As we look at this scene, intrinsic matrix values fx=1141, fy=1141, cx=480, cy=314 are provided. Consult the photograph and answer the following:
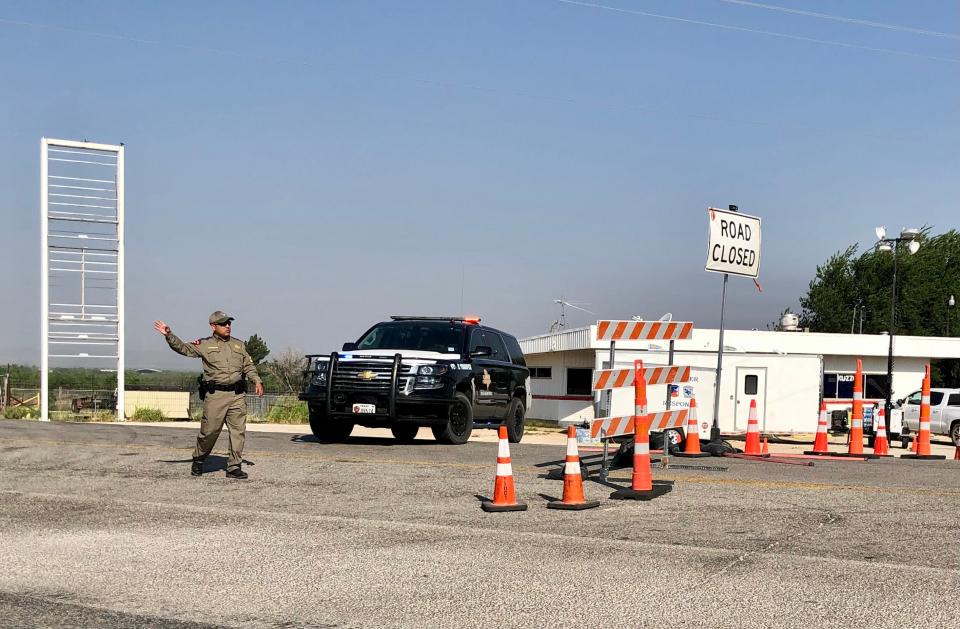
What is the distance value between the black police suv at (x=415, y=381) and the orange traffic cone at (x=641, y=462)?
6.54m

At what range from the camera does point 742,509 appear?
10914mm

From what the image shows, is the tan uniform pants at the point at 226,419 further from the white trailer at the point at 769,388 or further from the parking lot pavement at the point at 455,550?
the white trailer at the point at 769,388

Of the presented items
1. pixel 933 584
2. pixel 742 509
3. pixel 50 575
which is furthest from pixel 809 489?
pixel 50 575

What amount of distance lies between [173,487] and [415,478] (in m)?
2.76

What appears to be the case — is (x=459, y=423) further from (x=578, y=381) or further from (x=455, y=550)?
(x=578, y=381)

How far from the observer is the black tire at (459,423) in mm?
18703

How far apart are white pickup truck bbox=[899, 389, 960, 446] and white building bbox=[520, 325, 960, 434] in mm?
1003

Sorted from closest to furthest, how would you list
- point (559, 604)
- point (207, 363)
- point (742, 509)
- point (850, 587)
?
point (559, 604) < point (850, 587) < point (742, 509) < point (207, 363)

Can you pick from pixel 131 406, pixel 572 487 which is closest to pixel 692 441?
pixel 572 487

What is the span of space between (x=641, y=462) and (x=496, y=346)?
9.23 meters

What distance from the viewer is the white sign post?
18.9 meters

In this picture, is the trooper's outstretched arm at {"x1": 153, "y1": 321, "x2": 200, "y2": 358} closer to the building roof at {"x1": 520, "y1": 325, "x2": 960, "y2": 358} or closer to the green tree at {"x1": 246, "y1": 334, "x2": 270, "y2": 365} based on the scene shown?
the building roof at {"x1": 520, "y1": 325, "x2": 960, "y2": 358}

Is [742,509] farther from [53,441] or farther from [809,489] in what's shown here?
[53,441]

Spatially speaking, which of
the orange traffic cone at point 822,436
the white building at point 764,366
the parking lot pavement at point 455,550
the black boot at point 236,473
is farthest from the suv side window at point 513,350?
the black boot at point 236,473
